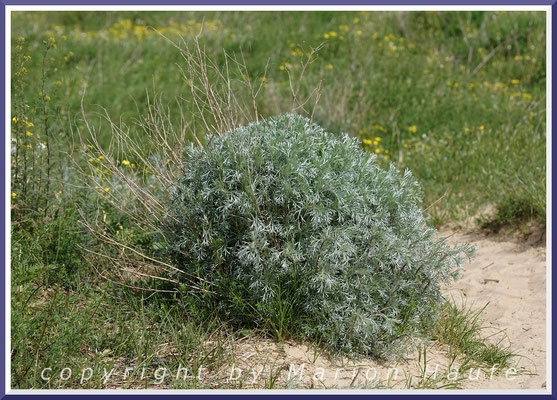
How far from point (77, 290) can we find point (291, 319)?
1.28 meters

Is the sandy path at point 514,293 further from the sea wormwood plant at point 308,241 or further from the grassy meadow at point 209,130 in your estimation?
the sea wormwood plant at point 308,241

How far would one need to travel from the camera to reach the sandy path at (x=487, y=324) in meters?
3.27

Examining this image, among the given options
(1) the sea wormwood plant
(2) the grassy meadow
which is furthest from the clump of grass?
(1) the sea wormwood plant

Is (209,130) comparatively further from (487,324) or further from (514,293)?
(514,293)

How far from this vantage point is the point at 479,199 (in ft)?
19.8

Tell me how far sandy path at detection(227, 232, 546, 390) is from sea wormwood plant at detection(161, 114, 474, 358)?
121 mm

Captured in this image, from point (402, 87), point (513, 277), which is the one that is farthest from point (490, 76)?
point (513, 277)

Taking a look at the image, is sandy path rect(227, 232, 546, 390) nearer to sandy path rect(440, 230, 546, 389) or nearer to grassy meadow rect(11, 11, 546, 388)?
sandy path rect(440, 230, 546, 389)

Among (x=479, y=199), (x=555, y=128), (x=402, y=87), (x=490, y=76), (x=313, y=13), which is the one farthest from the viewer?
(x=313, y=13)

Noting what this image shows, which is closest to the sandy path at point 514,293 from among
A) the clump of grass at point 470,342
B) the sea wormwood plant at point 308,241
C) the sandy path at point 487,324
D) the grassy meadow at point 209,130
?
the sandy path at point 487,324

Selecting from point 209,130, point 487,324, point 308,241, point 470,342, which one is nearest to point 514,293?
point 487,324

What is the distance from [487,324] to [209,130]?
209 cm

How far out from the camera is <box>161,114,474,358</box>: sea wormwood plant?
3383 millimetres

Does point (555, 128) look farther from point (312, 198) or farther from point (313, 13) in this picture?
point (313, 13)
